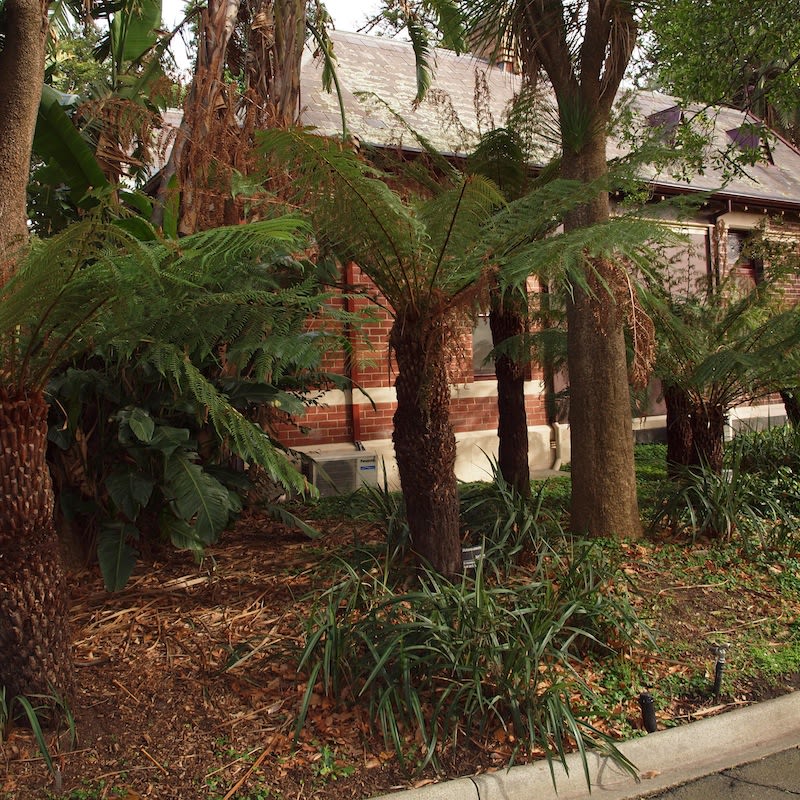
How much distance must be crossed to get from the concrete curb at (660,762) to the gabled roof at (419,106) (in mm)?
7187

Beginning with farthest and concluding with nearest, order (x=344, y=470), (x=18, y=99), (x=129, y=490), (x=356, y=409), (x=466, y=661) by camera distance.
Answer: (x=356, y=409) < (x=344, y=470) < (x=129, y=490) < (x=18, y=99) < (x=466, y=661)

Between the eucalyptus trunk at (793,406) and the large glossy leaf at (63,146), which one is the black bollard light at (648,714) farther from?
the eucalyptus trunk at (793,406)

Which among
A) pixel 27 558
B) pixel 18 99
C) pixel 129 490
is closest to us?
pixel 27 558

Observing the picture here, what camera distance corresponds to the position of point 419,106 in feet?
37.1

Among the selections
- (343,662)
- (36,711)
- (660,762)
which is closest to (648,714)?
(660,762)

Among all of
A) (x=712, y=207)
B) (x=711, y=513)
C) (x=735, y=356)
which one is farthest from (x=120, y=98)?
(x=712, y=207)

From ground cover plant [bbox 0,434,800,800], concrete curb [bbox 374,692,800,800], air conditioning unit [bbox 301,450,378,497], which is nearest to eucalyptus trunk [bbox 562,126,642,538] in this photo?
ground cover plant [bbox 0,434,800,800]

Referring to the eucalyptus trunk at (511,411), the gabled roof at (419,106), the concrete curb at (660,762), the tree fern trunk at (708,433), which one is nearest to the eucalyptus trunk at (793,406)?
the tree fern trunk at (708,433)

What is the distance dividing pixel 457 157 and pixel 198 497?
475 cm

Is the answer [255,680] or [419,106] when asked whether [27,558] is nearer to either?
[255,680]

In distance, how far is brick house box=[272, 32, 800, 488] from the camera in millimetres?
9391

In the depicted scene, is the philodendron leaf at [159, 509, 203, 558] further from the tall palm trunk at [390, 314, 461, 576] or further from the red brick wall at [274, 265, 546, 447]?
the red brick wall at [274, 265, 546, 447]

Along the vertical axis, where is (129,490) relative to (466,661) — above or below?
above

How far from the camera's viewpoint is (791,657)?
4.81 metres
